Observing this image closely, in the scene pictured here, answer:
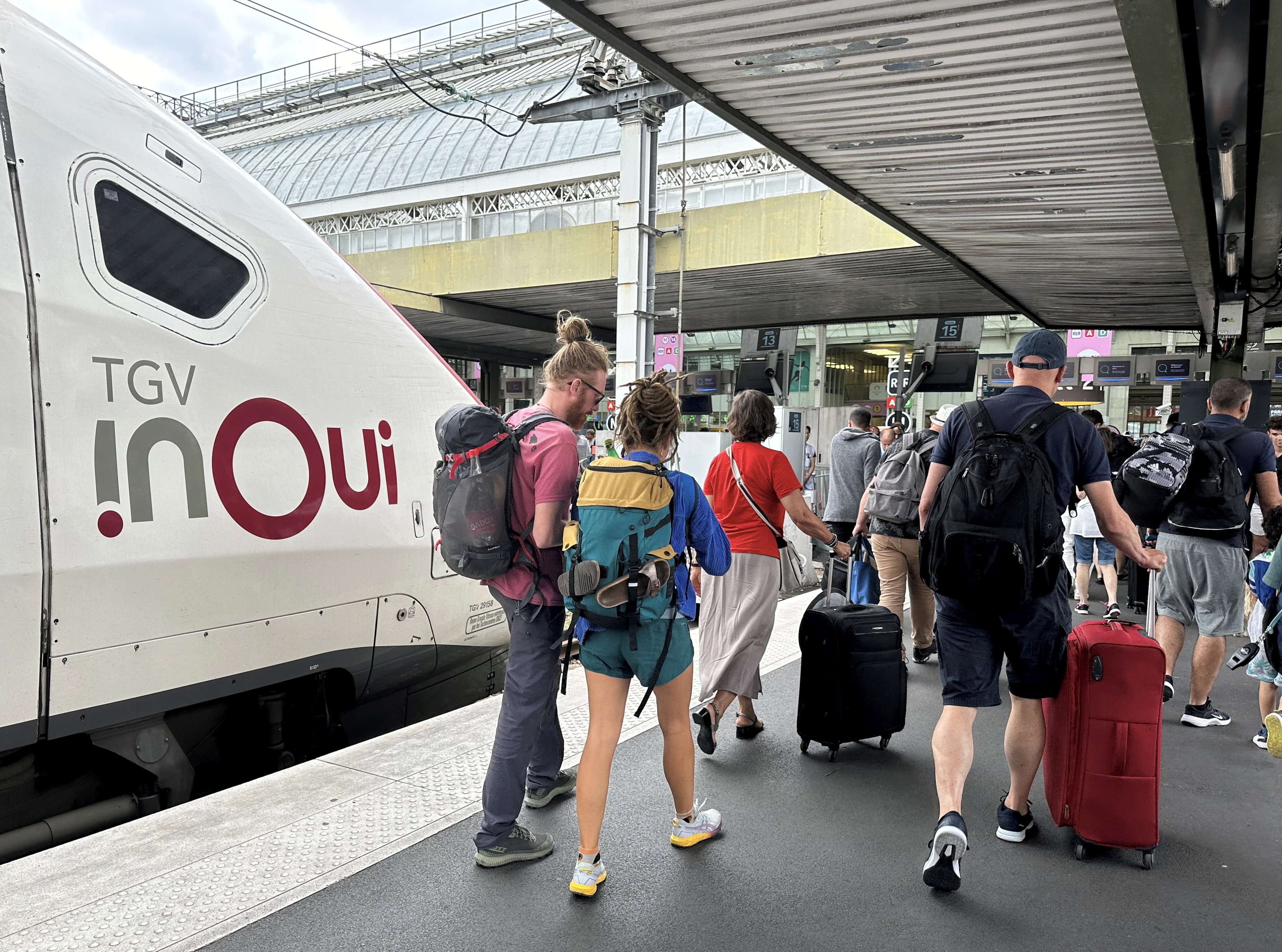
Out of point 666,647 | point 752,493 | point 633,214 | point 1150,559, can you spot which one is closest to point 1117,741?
point 1150,559

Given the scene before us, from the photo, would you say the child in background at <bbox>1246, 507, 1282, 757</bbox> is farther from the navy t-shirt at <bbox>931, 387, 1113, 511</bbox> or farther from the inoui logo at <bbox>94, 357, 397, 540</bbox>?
the inoui logo at <bbox>94, 357, 397, 540</bbox>

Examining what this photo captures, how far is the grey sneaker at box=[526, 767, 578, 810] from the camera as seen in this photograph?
12.1ft

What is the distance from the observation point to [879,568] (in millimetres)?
6320

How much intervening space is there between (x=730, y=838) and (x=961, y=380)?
518 inches

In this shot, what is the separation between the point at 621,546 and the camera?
297cm

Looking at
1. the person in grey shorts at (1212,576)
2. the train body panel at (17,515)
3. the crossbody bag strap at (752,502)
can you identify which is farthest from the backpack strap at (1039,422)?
the train body panel at (17,515)

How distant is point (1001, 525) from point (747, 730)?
1.97 metres

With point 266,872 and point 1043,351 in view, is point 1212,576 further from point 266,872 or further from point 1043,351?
point 266,872

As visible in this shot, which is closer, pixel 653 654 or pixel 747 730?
pixel 653 654

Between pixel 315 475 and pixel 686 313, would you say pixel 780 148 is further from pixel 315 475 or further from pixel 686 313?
pixel 686 313

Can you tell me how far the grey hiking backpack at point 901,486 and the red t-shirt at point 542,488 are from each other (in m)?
3.45

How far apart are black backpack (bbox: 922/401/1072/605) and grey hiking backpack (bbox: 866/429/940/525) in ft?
9.19

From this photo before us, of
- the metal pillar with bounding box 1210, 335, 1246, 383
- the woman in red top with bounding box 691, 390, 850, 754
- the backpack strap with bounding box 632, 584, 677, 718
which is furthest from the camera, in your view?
the metal pillar with bounding box 1210, 335, 1246, 383

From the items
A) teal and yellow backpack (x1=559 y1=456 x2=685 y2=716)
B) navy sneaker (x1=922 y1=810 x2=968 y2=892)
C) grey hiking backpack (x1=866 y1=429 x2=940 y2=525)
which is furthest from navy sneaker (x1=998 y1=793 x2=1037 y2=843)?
grey hiking backpack (x1=866 y1=429 x2=940 y2=525)
